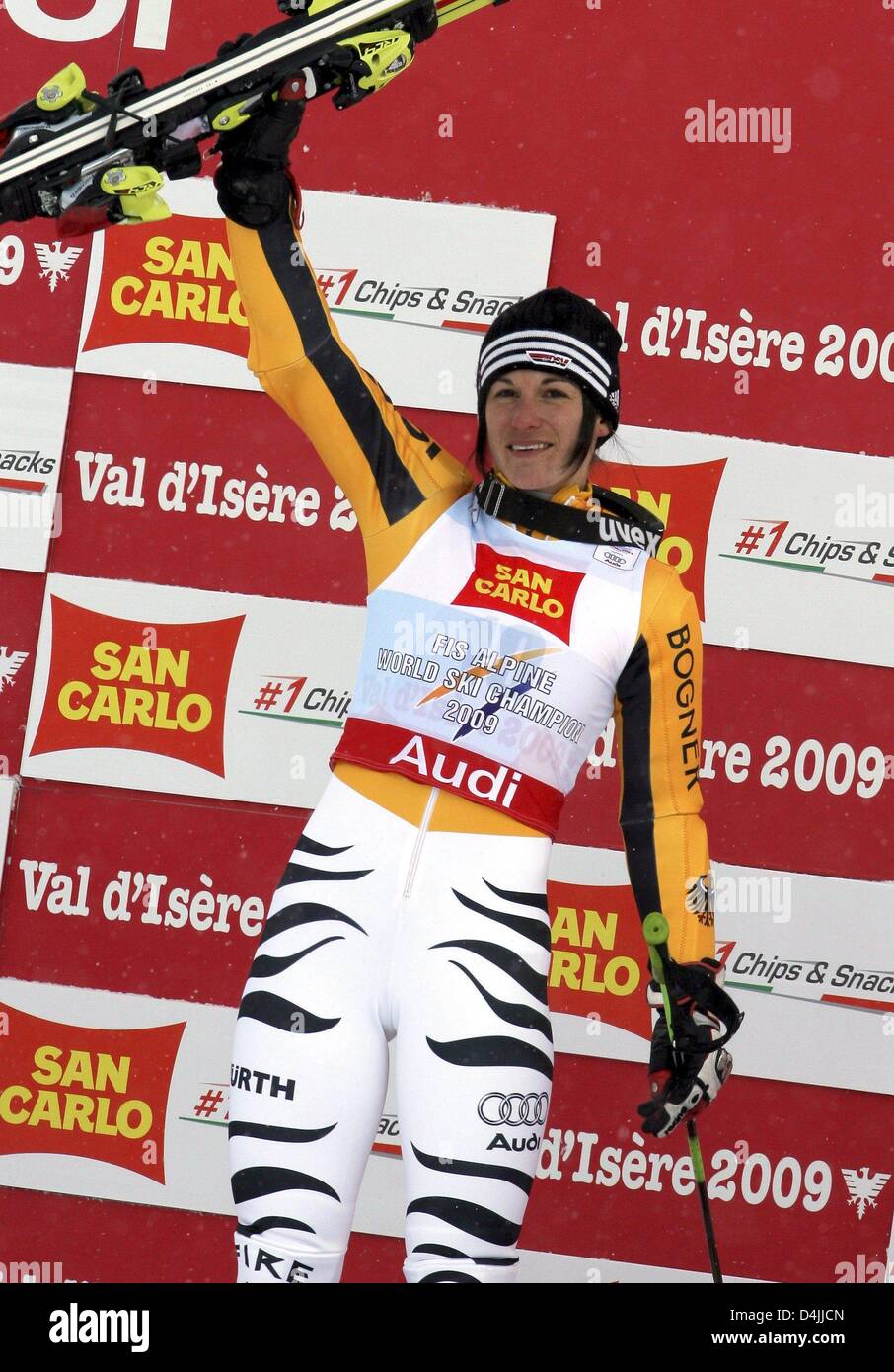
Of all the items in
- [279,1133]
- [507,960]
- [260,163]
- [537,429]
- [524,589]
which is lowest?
[279,1133]

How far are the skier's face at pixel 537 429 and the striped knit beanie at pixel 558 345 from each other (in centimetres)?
2

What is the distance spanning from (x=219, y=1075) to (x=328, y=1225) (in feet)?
5.03

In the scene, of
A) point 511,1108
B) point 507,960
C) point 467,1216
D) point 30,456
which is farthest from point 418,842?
point 30,456

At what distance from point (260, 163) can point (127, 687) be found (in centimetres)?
156

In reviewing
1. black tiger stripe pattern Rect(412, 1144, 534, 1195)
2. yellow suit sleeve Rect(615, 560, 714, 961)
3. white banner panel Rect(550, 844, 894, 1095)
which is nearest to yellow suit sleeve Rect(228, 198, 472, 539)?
yellow suit sleeve Rect(615, 560, 714, 961)

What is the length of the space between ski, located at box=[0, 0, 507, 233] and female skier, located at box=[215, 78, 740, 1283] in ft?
0.17

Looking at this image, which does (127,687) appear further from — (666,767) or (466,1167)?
(466,1167)

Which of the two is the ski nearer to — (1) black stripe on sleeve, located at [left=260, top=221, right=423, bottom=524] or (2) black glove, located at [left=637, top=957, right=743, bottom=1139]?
(1) black stripe on sleeve, located at [left=260, top=221, right=423, bottom=524]

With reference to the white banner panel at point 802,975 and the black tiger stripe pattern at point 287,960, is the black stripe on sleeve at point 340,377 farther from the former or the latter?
the white banner panel at point 802,975

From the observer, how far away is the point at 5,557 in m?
3.17

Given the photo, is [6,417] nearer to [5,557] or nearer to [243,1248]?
[5,557]

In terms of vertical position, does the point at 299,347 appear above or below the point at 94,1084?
above

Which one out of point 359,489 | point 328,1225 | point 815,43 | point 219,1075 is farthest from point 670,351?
point 328,1225

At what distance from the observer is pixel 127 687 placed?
3.17 metres
